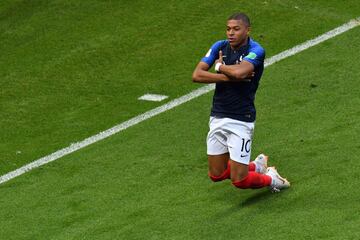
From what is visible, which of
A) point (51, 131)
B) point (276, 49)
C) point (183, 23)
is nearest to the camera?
point (51, 131)

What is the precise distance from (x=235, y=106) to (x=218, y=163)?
687 millimetres

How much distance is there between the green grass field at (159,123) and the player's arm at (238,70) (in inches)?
56.1

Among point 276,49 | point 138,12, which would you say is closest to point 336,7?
point 276,49

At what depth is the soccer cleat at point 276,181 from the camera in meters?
11.6

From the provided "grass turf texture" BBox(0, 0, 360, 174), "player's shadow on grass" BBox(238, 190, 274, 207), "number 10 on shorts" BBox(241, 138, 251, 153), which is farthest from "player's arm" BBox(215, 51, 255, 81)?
"grass turf texture" BBox(0, 0, 360, 174)

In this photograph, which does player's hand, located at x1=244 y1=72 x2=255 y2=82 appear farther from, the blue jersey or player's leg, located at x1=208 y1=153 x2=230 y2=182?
player's leg, located at x1=208 y1=153 x2=230 y2=182

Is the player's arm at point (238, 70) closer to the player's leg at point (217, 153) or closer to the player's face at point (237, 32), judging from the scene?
the player's face at point (237, 32)

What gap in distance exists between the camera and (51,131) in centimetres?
1488

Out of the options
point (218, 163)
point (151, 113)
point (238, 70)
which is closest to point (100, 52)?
point (151, 113)

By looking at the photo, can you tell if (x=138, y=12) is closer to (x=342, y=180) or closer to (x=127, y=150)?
(x=127, y=150)

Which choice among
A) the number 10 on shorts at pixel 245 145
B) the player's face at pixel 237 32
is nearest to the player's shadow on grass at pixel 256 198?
the number 10 on shorts at pixel 245 145

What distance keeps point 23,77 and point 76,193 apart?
15.5 ft

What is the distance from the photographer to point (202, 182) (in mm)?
12398

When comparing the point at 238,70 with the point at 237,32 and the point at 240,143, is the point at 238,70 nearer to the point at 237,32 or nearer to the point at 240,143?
the point at 237,32
